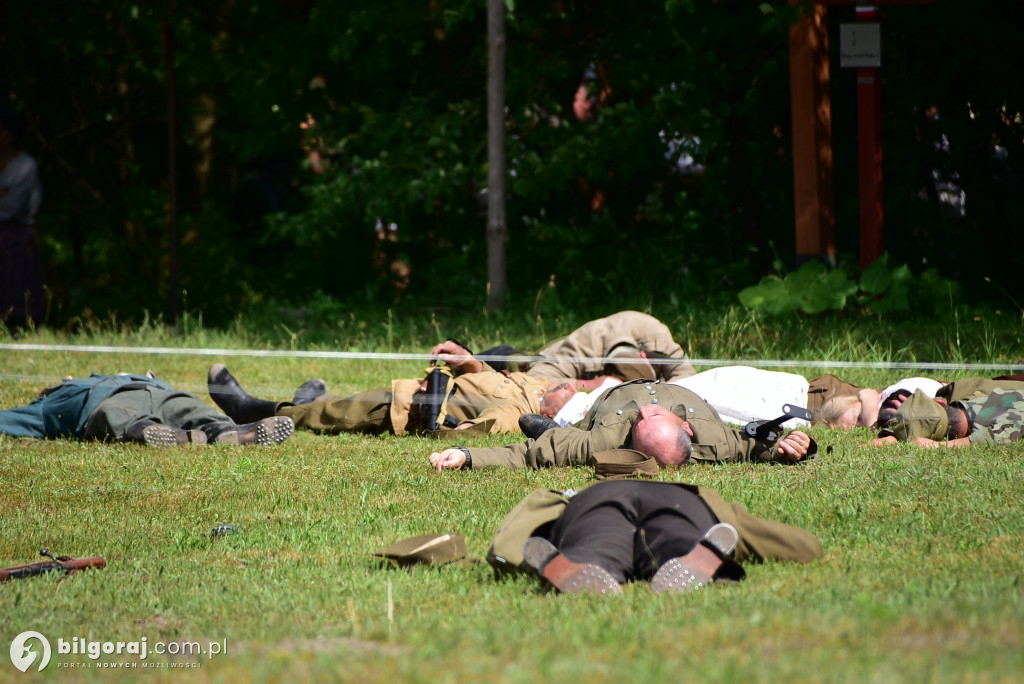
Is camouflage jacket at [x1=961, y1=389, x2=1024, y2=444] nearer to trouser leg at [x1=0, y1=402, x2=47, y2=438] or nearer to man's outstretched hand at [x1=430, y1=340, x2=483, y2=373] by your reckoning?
man's outstretched hand at [x1=430, y1=340, x2=483, y2=373]

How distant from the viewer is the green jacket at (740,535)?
10.6ft

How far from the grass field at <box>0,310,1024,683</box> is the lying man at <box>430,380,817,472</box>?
107 millimetres

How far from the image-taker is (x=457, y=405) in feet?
19.5

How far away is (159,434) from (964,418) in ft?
13.1

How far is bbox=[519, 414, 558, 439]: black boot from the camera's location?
5176 mm

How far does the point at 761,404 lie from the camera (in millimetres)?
5734

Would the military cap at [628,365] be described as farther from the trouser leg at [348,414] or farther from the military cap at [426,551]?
the military cap at [426,551]

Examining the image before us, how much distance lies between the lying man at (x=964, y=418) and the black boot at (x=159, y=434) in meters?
3.43

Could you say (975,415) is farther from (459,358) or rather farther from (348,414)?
(348,414)

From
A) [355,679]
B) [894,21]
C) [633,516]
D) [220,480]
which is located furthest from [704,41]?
[355,679]

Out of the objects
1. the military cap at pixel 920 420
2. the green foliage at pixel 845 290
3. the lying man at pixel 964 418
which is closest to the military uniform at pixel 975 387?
the lying man at pixel 964 418

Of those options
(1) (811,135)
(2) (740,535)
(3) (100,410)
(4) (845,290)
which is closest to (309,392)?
(3) (100,410)

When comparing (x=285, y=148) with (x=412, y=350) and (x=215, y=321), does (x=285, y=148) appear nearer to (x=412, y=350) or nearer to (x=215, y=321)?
(x=215, y=321)

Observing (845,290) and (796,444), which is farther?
(845,290)
